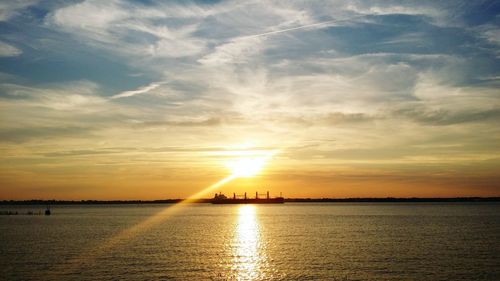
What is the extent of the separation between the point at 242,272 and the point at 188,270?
630 cm

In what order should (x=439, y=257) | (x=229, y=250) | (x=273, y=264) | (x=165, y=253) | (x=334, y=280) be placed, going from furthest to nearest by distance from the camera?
(x=229, y=250), (x=165, y=253), (x=439, y=257), (x=273, y=264), (x=334, y=280)

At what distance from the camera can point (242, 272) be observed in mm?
52469

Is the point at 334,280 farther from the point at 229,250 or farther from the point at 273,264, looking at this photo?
the point at 229,250

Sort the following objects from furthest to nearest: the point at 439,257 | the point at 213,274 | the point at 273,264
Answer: the point at 439,257
the point at 273,264
the point at 213,274

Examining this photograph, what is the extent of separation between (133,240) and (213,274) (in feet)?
137

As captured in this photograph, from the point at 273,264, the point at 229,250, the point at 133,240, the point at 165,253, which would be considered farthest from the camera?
the point at 133,240

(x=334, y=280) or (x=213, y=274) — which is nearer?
(x=334, y=280)

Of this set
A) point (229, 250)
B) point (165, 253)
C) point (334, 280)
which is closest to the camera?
point (334, 280)

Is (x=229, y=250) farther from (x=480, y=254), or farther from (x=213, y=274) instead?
(x=480, y=254)

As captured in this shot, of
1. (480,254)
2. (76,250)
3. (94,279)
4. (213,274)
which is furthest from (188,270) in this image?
(480,254)

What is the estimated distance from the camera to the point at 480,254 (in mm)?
65188

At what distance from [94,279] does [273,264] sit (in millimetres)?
21219

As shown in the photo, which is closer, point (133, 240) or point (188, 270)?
point (188, 270)

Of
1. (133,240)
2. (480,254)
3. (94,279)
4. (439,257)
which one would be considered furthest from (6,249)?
(480,254)
